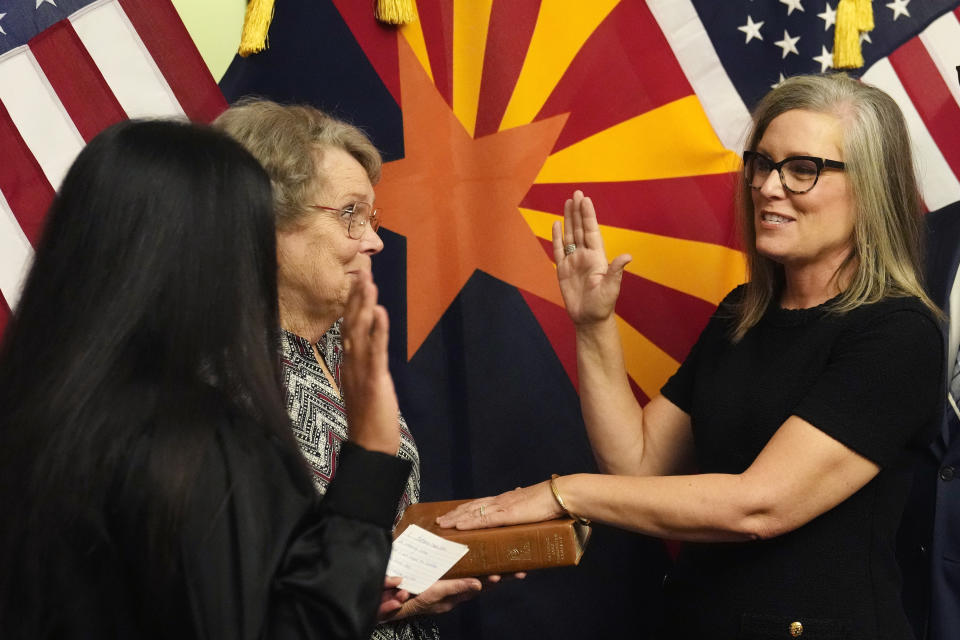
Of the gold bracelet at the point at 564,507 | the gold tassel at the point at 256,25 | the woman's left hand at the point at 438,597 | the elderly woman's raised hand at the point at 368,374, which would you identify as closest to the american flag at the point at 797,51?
the gold tassel at the point at 256,25

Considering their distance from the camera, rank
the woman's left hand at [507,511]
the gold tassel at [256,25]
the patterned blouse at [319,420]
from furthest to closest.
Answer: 1. the gold tassel at [256,25]
2. the woman's left hand at [507,511]
3. the patterned blouse at [319,420]

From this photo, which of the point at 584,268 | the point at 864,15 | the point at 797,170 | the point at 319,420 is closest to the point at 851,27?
the point at 864,15

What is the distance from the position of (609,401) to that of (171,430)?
1.19 meters

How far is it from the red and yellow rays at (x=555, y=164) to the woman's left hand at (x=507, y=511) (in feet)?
2.07

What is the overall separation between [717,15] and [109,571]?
1964mm

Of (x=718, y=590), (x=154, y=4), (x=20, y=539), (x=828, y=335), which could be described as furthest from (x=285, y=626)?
(x=154, y=4)

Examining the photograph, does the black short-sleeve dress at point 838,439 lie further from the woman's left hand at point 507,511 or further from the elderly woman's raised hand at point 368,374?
the elderly woman's raised hand at point 368,374

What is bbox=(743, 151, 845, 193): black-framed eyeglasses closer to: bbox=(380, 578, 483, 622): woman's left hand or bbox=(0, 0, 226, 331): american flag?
bbox=(380, 578, 483, 622): woman's left hand

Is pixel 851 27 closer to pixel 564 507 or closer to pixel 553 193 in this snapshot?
pixel 553 193

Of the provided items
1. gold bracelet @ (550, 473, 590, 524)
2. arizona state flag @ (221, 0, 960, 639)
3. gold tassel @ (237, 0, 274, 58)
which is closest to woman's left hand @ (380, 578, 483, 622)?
gold bracelet @ (550, 473, 590, 524)

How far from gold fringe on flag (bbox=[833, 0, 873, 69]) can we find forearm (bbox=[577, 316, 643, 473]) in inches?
36.8

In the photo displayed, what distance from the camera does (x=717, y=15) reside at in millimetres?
2326

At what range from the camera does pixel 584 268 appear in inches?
76.2

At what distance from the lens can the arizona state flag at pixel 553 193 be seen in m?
2.26
